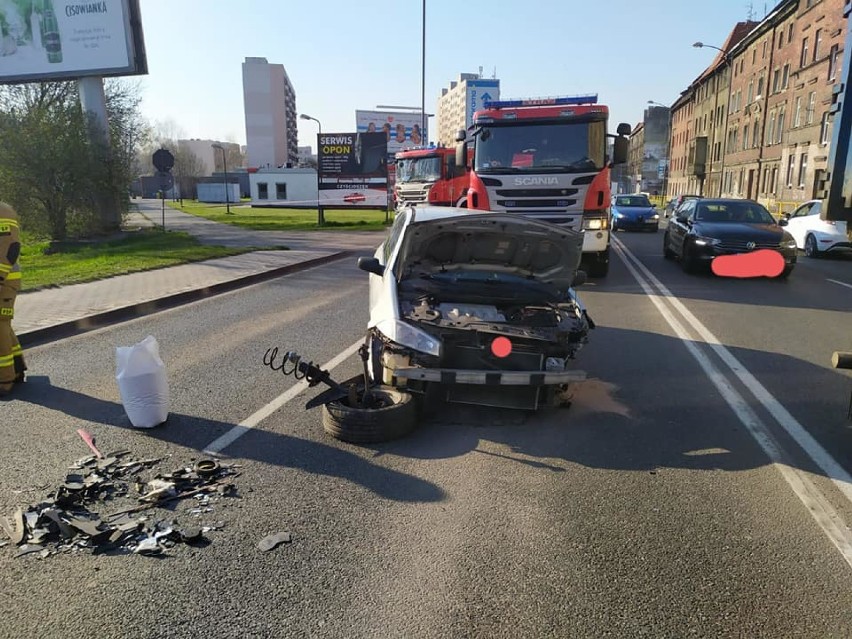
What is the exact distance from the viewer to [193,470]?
4148mm

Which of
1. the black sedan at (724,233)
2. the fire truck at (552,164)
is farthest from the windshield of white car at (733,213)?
the fire truck at (552,164)

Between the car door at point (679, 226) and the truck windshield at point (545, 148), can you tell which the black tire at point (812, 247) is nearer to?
the car door at point (679, 226)

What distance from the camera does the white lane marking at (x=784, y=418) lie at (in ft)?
13.6

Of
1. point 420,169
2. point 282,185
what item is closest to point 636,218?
point 420,169

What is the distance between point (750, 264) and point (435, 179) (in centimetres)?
1279

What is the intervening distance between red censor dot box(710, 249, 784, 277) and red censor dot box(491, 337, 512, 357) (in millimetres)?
10344

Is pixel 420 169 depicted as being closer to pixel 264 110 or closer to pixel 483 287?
pixel 483 287

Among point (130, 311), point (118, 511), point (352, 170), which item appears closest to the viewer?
point (118, 511)

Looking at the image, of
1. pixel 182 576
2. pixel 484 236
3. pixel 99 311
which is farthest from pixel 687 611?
pixel 99 311

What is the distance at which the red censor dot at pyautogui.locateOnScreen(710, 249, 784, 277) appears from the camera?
13.2 m

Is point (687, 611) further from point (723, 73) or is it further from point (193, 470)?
point (723, 73)

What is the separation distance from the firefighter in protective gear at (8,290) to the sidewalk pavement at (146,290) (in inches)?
81.9

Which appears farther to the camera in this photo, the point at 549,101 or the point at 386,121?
the point at 386,121

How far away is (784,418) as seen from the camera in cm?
521
